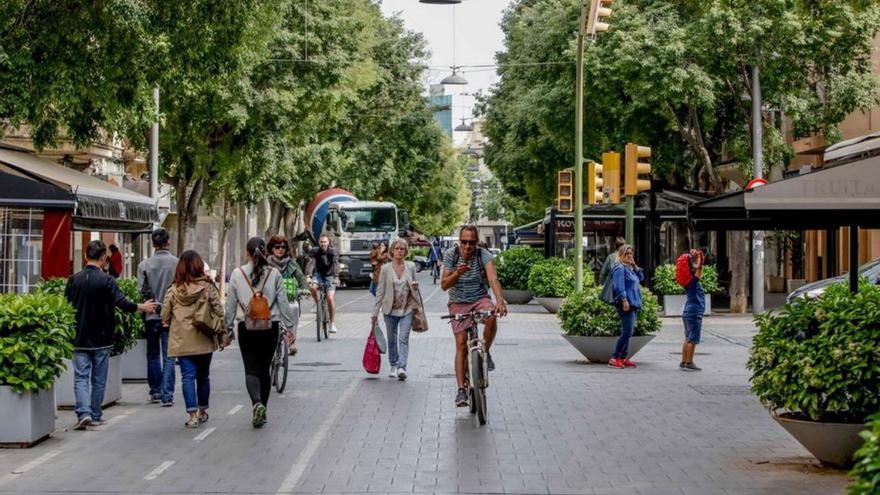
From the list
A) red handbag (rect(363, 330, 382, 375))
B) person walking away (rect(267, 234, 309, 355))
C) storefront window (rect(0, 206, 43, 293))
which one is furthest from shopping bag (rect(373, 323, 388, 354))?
storefront window (rect(0, 206, 43, 293))

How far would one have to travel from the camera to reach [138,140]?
3106 centimetres

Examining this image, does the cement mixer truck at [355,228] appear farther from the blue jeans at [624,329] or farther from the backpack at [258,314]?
the backpack at [258,314]

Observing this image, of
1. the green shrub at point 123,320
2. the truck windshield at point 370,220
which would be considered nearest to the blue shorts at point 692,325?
the green shrub at point 123,320

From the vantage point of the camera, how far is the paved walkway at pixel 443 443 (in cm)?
888

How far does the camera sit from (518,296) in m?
36.2

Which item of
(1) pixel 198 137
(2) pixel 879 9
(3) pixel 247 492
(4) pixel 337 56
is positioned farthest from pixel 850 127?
(3) pixel 247 492

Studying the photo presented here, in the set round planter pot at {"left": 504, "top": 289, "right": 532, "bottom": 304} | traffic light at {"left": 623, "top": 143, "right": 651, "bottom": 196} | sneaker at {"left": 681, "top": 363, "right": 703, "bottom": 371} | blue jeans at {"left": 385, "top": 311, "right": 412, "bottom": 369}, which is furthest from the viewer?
round planter pot at {"left": 504, "top": 289, "right": 532, "bottom": 304}

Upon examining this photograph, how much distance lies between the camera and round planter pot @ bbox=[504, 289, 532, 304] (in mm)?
36156

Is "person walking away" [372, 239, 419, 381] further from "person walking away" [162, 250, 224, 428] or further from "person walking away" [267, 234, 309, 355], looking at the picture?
"person walking away" [162, 250, 224, 428]

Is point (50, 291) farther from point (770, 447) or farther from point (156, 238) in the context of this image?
point (770, 447)

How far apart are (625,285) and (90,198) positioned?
7014 mm

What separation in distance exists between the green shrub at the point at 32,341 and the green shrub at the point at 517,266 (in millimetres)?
25317

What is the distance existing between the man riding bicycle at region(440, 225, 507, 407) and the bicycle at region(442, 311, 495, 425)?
0.22 feet

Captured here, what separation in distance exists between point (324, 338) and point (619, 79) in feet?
42.1
